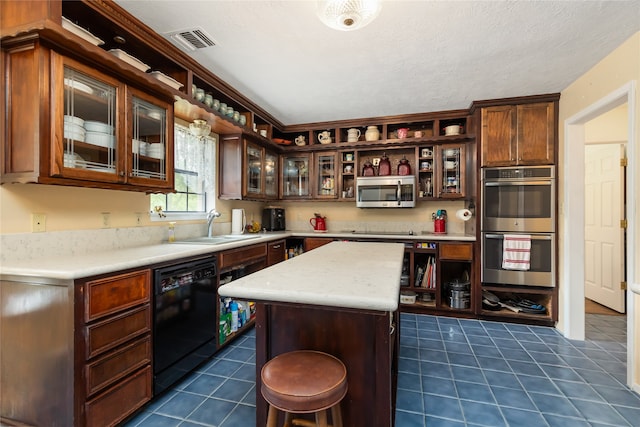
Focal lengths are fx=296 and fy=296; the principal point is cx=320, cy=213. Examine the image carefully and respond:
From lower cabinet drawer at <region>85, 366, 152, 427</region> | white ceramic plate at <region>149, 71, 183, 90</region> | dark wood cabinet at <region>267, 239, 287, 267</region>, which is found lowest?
lower cabinet drawer at <region>85, 366, 152, 427</region>

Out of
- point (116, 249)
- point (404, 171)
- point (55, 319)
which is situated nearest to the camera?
point (55, 319)

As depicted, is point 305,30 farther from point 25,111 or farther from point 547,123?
point 547,123

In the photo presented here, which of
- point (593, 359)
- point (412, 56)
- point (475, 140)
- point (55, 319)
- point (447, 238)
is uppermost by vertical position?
point (412, 56)

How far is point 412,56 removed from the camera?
2.29 metres

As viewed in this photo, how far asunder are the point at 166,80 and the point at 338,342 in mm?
2099

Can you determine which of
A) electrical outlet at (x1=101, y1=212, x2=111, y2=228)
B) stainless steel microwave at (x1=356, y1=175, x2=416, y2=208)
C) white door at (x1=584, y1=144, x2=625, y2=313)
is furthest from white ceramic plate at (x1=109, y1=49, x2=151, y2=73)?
white door at (x1=584, y1=144, x2=625, y2=313)

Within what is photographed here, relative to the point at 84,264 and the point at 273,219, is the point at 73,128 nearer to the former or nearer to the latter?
the point at 84,264

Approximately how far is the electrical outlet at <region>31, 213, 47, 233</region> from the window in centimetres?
82

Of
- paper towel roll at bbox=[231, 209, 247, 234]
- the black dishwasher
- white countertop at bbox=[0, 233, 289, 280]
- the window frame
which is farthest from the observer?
paper towel roll at bbox=[231, 209, 247, 234]

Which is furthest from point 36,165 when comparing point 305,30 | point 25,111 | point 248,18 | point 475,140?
point 475,140

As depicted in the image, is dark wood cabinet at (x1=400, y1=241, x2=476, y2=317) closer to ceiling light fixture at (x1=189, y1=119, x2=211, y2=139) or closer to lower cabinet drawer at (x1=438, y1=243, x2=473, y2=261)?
lower cabinet drawer at (x1=438, y1=243, x2=473, y2=261)

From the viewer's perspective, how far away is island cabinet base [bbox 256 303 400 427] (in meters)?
1.26

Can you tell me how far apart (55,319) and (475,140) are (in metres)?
3.76

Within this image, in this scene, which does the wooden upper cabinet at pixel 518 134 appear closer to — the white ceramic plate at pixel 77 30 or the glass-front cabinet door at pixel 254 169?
the glass-front cabinet door at pixel 254 169
